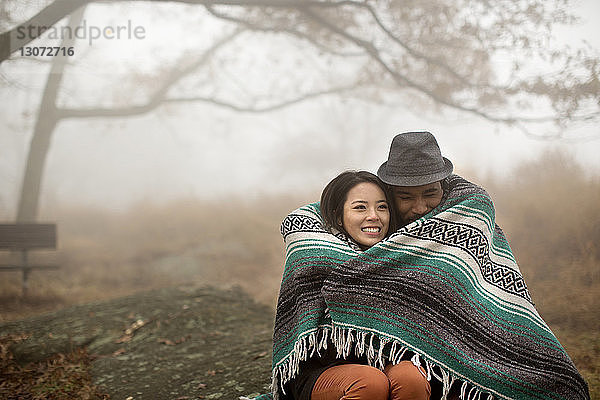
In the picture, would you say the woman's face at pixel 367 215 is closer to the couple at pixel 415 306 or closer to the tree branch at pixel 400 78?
the couple at pixel 415 306

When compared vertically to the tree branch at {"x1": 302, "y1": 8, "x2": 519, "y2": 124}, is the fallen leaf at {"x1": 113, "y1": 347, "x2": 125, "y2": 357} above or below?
below

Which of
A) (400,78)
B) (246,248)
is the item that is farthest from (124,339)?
(400,78)

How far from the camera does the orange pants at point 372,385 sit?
2023mm

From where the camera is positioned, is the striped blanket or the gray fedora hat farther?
the gray fedora hat

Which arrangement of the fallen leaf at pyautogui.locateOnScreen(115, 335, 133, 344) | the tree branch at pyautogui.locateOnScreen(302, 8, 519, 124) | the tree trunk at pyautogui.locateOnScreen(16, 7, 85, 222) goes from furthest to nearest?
the tree trunk at pyautogui.locateOnScreen(16, 7, 85, 222)
the tree branch at pyautogui.locateOnScreen(302, 8, 519, 124)
the fallen leaf at pyautogui.locateOnScreen(115, 335, 133, 344)

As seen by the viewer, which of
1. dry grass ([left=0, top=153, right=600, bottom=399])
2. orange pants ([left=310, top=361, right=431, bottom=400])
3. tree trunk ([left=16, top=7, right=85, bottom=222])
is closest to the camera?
orange pants ([left=310, top=361, right=431, bottom=400])

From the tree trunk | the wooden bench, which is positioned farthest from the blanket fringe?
the tree trunk

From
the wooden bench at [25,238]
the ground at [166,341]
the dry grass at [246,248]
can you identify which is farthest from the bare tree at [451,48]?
the ground at [166,341]

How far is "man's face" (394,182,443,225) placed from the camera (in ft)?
8.52

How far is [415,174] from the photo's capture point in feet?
8.26

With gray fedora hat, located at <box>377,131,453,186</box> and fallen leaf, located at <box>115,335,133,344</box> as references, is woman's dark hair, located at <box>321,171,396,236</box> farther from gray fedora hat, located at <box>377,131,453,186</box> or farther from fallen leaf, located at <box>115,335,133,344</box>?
fallen leaf, located at <box>115,335,133,344</box>

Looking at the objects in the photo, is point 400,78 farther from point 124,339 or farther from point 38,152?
point 38,152

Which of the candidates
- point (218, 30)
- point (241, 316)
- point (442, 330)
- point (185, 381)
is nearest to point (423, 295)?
point (442, 330)

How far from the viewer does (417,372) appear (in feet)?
6.93
